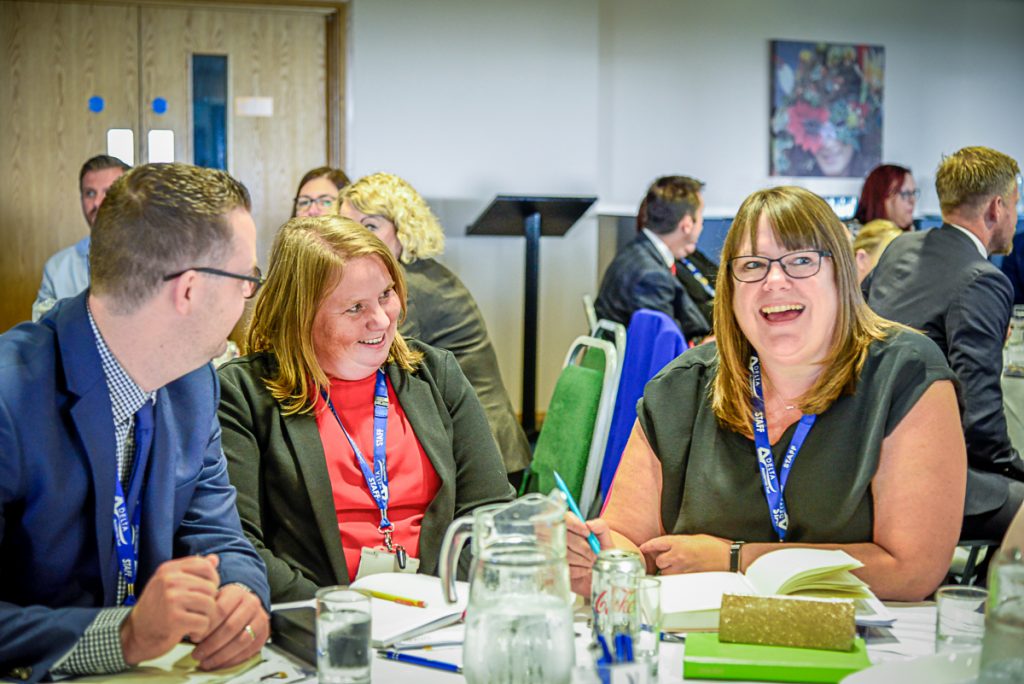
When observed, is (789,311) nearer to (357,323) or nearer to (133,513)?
(357,323)

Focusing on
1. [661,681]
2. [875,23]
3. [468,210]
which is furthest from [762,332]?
[875,23]

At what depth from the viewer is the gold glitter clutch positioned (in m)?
1.47

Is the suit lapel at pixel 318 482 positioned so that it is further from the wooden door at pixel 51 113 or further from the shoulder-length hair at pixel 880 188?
the shoulder-length hair at pixel 880 188

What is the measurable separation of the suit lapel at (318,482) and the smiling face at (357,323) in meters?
0.15

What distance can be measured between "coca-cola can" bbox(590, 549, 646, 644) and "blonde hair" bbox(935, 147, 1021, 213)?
271 centimetres

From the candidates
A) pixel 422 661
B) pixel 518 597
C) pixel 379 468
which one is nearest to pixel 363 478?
pixel 379 468

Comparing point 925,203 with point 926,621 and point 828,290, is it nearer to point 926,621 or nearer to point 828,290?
point 828,290

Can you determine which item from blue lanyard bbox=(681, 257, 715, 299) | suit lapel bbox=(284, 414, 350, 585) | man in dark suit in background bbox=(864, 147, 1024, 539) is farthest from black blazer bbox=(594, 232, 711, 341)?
suit lapel bbox=(284, 414, 350, 585)

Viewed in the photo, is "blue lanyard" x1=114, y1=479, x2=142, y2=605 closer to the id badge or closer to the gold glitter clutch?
the id badge

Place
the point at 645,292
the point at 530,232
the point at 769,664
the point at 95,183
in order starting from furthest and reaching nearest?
the point at 530,232
the point at 645,292
the point at 95,183
the point at 769,664

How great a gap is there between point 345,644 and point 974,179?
3075 mm

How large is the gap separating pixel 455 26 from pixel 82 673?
577 centimetres

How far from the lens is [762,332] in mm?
2154

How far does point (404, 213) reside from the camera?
4.11m
